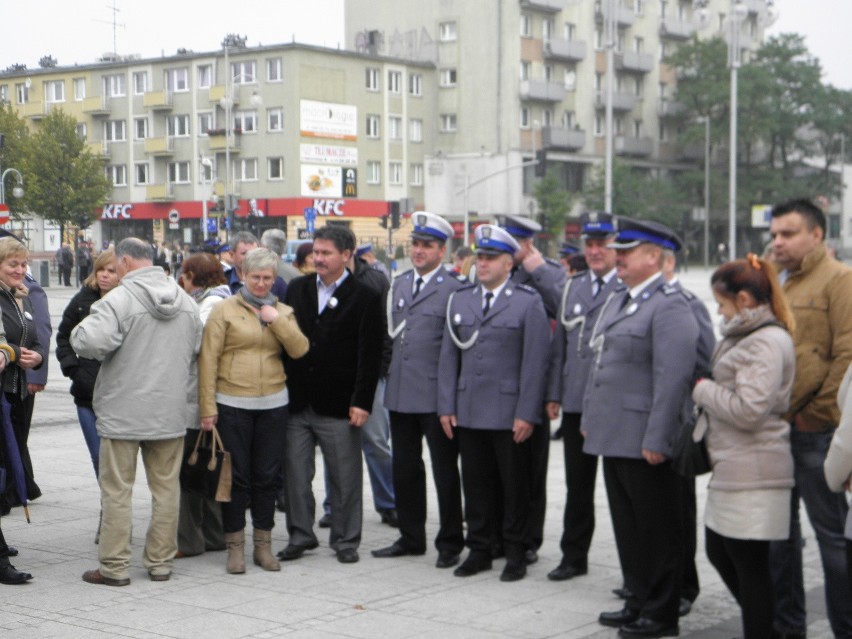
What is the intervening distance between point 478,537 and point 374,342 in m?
1.44

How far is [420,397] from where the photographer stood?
845 cm

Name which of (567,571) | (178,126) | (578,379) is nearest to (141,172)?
(178,126)

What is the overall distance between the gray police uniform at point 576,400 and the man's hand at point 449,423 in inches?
24.3

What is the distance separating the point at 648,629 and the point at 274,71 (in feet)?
230

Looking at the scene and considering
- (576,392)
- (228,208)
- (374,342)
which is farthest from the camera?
(228,208)

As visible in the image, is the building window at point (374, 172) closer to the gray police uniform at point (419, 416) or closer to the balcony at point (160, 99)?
the balcony at point (160, 99)

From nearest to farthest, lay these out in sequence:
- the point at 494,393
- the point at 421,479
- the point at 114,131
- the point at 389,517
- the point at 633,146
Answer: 1. the point at 494,393
2. the point at 421,479
3. the point at 389,517
4. the point at 114,131
5. the point at 633,146

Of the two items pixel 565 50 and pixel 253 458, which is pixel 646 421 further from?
pixel 565 50

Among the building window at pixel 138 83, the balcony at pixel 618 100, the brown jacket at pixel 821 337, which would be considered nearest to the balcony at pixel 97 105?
the building window at pixel 138 83

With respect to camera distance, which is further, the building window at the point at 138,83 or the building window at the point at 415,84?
the building window at the point at 138,83

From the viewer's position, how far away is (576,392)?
789cm

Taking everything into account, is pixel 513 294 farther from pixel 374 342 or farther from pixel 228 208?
pixel 228 208

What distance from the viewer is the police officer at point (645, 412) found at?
21.3 ft

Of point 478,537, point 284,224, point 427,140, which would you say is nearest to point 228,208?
point 284,224
